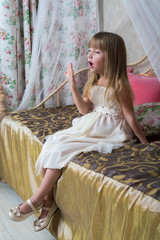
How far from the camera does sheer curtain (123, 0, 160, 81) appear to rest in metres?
1.25

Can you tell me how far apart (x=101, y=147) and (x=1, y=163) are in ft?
4.10

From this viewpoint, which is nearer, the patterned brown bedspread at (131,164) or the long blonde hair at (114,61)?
the patterned brown bedspread at (131,164)

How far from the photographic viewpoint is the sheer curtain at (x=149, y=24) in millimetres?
1249

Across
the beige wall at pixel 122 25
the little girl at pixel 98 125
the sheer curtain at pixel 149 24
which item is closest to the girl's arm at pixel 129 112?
the little girl at pixel 98 125

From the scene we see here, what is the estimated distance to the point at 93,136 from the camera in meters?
1.70

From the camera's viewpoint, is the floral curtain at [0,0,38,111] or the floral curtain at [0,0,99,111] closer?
the floral curtain at [0,0,99,111]

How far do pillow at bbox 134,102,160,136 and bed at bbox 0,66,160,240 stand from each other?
0.03m

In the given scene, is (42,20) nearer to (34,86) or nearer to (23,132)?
(34,86)

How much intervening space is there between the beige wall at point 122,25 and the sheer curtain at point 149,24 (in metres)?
1.18

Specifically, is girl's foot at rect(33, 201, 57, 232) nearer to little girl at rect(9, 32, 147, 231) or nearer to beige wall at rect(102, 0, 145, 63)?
little girl at rect(9, 32, 147, 231)

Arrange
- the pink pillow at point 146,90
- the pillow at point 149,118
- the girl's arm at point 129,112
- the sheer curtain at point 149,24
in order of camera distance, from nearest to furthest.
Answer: the sheer curtain at point 149,24 → the girl's arm at point 129,112 → the pillow at point 149,118 → the pink pillow at point 146,90

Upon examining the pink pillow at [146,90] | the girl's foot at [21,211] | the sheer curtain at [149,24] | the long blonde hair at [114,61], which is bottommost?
the girl's foot at [21,211]

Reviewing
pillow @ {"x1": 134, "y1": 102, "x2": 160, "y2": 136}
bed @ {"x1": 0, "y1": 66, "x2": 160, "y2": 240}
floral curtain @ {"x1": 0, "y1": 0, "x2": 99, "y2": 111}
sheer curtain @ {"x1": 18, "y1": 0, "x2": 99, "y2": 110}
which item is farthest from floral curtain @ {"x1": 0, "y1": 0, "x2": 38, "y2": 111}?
pillow @ {"x1": 134, "y1": 102, "x2": 160, "y2": 136}

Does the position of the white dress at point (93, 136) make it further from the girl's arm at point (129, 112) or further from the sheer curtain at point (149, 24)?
the sheer curtain at point (149, 24)
